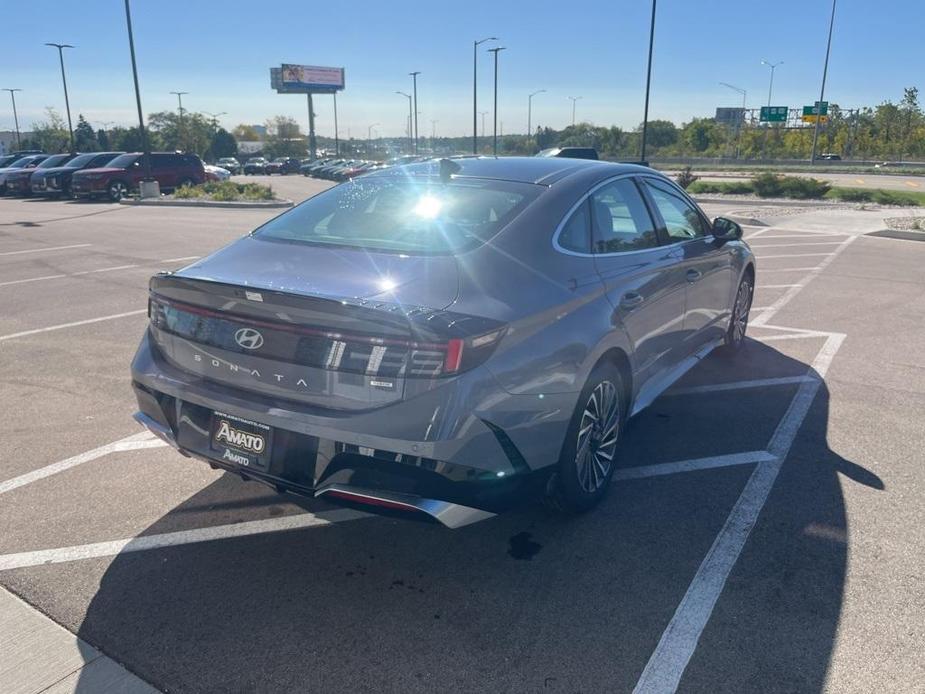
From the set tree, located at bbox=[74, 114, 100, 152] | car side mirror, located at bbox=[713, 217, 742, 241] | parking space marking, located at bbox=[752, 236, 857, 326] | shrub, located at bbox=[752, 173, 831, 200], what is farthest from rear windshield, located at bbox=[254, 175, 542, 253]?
tree, located at bbox=[74, 114, 100, 152]

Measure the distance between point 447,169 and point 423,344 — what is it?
68.6 inches

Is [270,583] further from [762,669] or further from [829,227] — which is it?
[829,227]

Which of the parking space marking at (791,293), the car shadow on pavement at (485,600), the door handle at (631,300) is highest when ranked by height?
the door handle at (631,300)

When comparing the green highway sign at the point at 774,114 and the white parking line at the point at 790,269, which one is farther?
the green highway sign at the point at 774,114

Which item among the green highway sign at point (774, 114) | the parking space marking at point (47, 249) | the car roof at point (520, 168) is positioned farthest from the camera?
the green highway sign at point (774, 114)

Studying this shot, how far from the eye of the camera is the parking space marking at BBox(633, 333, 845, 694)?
2.65 meters

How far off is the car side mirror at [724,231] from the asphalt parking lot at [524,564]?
1134 mm

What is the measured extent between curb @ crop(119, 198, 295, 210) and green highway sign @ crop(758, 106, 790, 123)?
69.5 meters

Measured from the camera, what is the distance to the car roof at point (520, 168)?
13.3 feet

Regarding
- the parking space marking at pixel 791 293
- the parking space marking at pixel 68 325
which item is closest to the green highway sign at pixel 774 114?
the parking space marking at pixel 791 293

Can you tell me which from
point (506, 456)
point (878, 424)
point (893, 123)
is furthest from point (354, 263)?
point (893, 123)

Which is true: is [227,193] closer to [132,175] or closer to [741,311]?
[132,175]

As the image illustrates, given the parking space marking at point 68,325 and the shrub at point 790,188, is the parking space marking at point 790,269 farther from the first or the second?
the shrub at point 790,188

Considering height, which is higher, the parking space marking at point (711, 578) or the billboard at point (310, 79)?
the billboard at point (310, 79)
